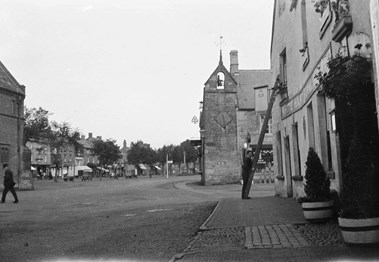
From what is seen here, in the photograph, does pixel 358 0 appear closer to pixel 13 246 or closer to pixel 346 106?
pixel 346 106

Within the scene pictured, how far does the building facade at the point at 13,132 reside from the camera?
111ft

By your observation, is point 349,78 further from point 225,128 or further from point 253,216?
point 225,128

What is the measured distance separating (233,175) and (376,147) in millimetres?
25381

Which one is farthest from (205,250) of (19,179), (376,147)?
(19,179)

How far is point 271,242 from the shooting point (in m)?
6.46

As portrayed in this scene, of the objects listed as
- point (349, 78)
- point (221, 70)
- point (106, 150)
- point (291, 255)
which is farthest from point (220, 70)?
point (106, 150)

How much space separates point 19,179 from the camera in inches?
1347

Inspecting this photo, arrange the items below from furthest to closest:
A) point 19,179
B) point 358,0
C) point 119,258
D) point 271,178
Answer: point 19,179 < point 271,178 < point 358,0 < point 119,258

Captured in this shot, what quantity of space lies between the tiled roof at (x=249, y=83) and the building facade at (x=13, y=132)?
1845 cm

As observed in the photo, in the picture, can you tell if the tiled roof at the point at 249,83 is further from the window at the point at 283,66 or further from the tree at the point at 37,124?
the tree at the point at 37,124

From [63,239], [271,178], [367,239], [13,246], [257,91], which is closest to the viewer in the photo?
[367,239]

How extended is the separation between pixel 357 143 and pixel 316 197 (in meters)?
2.25

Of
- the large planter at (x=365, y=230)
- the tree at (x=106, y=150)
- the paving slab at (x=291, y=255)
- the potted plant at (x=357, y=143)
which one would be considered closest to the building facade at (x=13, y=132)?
the paving slab at (x=291, y=255)

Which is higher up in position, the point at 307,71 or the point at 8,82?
the point at 8,82
